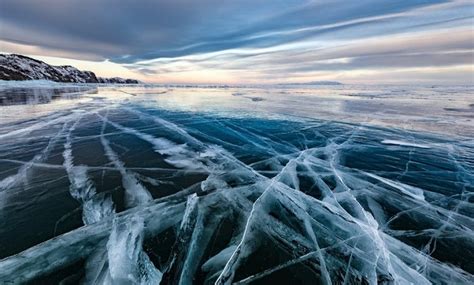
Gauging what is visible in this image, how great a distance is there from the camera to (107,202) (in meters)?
3.61

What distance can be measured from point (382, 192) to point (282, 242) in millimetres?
2612

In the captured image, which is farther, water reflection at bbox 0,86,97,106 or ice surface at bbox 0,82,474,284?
water reflection at bbox 0,86,97,106

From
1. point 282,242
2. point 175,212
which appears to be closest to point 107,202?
point 175,212

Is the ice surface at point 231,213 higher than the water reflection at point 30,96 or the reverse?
the reverse

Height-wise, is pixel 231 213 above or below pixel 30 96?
below

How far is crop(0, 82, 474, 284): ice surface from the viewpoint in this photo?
2506mm

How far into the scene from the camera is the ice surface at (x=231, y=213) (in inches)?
98.7

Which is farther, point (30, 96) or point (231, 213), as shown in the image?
point (30, 96)

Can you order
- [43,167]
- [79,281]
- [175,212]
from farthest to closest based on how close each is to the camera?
[43,167], [175,212], [79,281]

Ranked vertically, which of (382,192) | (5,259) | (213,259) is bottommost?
(382,192)

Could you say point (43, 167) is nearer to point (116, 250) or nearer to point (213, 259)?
point (116, 250)

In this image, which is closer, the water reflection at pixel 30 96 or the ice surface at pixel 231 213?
the ice surface at pixel 231 213

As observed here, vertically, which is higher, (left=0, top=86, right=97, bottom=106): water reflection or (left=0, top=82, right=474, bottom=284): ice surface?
(left=0, top=86, right=97, bottom=106): water reflection

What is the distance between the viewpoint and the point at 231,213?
3.48 meters
